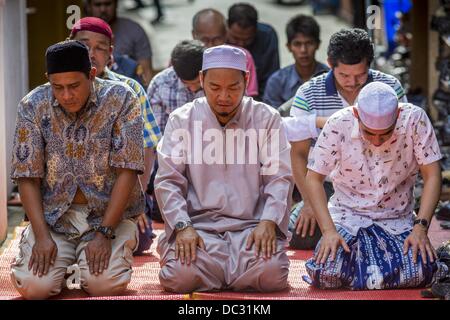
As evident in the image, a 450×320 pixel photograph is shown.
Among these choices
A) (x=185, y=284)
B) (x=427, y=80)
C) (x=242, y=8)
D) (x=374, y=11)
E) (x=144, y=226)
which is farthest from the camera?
(x=427, y=80)

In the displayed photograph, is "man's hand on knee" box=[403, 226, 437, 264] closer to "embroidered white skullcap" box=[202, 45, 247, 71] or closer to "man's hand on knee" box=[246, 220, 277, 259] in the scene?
"man's hand on knee" box=[246, 220, 277, 259]

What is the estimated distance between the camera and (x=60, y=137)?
5.57 meters

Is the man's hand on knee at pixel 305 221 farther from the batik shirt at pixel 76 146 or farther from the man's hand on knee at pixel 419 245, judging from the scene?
the batik shirt at pixel 76 146

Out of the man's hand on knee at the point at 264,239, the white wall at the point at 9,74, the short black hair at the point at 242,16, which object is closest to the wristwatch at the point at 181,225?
the man's hand on knee at the point at 264,239

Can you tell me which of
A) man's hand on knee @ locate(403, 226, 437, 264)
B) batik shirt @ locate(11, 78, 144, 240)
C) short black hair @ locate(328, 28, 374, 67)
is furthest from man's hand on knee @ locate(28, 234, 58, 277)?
short black hair @ locate(328, 28, 374, 67)

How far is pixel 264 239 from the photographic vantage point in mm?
5477

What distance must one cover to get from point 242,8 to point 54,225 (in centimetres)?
405

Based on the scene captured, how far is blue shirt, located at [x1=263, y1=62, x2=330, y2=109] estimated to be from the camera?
329 inches

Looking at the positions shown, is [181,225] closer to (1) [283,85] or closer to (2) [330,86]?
(2) [330,86]

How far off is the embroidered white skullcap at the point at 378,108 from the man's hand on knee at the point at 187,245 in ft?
3.30

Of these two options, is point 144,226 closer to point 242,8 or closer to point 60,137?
point 60,137

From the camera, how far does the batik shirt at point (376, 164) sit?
5.63m
